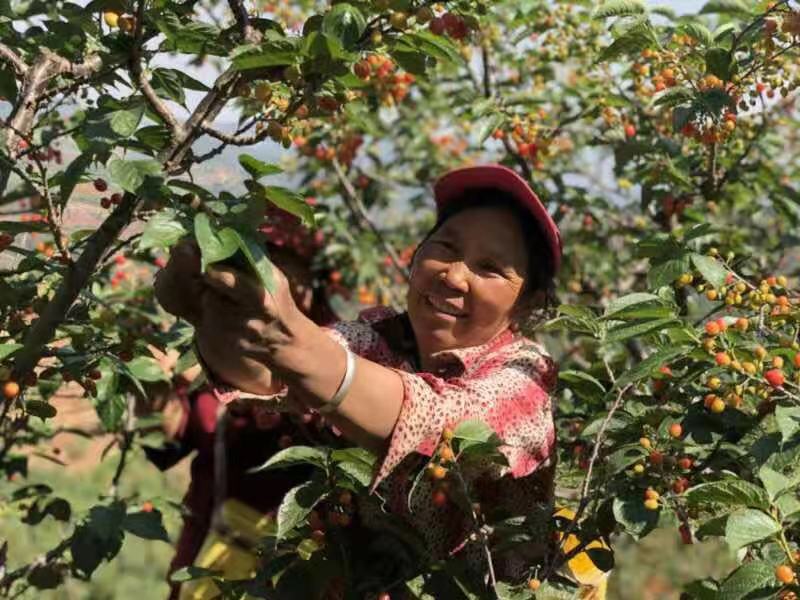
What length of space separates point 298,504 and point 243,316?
612mm

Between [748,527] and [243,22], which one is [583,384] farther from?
[243,22]

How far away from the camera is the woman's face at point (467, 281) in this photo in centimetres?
211

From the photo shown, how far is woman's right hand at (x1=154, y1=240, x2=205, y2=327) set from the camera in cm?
149

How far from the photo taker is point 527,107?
380 centimetres

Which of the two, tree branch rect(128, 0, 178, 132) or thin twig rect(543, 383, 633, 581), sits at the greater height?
tree branch rect(128, 0, 178, 132)

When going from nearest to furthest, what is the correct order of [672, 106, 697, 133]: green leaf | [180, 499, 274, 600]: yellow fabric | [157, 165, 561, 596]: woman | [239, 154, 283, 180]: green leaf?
[157, 165, 561, 596]: woman < [239, 154, 283, 180]: green leaf < [672, 106, 697, 133]: green leaf < [180, 499, 274, 600]: yellow fabric

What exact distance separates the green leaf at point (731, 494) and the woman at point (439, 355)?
1.07 ft

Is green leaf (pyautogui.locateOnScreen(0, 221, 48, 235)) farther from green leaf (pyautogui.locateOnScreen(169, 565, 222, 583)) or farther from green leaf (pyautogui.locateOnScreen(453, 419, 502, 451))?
green leaf (pyautogui.locateOnScreen(453, 419, 502, 451))

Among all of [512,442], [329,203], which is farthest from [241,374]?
[329,203]

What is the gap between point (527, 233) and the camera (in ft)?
7.30

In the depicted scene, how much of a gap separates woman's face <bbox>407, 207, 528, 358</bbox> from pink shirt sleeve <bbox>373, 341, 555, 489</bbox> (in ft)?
0.31

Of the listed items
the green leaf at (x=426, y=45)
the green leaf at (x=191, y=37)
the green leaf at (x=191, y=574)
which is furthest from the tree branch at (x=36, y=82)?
the green leaf at (x=191, y=574)

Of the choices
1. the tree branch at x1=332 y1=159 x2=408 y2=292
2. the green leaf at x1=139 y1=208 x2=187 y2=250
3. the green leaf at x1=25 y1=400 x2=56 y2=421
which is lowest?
the tree branch at x1=332 y1=159 x2=408 y2=292

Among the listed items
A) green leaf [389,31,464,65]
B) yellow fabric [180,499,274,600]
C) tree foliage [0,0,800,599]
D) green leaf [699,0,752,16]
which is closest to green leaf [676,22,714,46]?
tree foliage [0,0,800,599]
